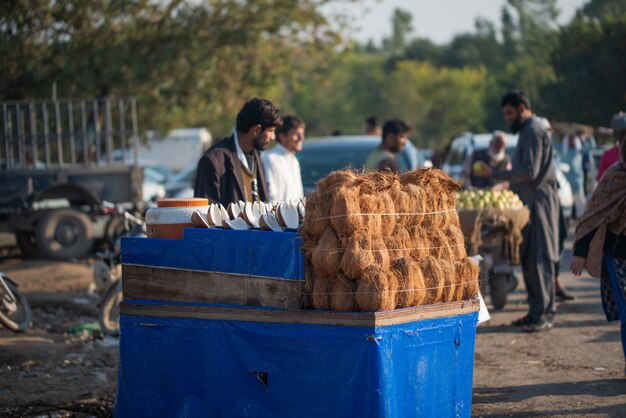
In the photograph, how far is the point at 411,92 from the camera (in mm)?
82750

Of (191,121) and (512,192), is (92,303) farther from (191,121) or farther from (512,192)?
(191,121)

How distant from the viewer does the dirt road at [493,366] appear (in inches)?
260

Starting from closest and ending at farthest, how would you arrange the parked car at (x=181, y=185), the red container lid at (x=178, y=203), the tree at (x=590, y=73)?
the red container lid at (x=178, y=203), the parked car at (x=181, y=185), the tree at (x=590, y=73)

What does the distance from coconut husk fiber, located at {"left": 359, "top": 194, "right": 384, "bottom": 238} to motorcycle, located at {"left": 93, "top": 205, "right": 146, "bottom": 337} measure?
344 centimetres

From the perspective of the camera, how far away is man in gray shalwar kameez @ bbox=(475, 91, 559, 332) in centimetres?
921

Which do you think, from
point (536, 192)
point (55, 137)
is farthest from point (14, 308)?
point (55, 137)

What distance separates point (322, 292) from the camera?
16.1 ft

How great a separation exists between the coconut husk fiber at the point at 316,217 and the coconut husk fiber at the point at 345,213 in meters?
0.04

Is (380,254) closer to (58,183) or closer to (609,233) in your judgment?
(609,233)

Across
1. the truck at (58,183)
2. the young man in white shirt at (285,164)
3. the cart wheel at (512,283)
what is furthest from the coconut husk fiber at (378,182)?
the truck at (58,183)

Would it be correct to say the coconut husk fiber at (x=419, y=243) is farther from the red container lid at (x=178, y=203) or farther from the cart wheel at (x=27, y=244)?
the cart wheel at (x=27, y=244)

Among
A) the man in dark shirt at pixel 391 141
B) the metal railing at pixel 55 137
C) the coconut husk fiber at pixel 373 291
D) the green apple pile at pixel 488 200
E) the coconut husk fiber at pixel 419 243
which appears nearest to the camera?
the coconut husk fiber at pixel 373 291

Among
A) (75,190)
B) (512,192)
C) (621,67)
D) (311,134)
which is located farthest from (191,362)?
(311,134)

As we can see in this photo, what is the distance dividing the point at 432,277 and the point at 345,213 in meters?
0.61
